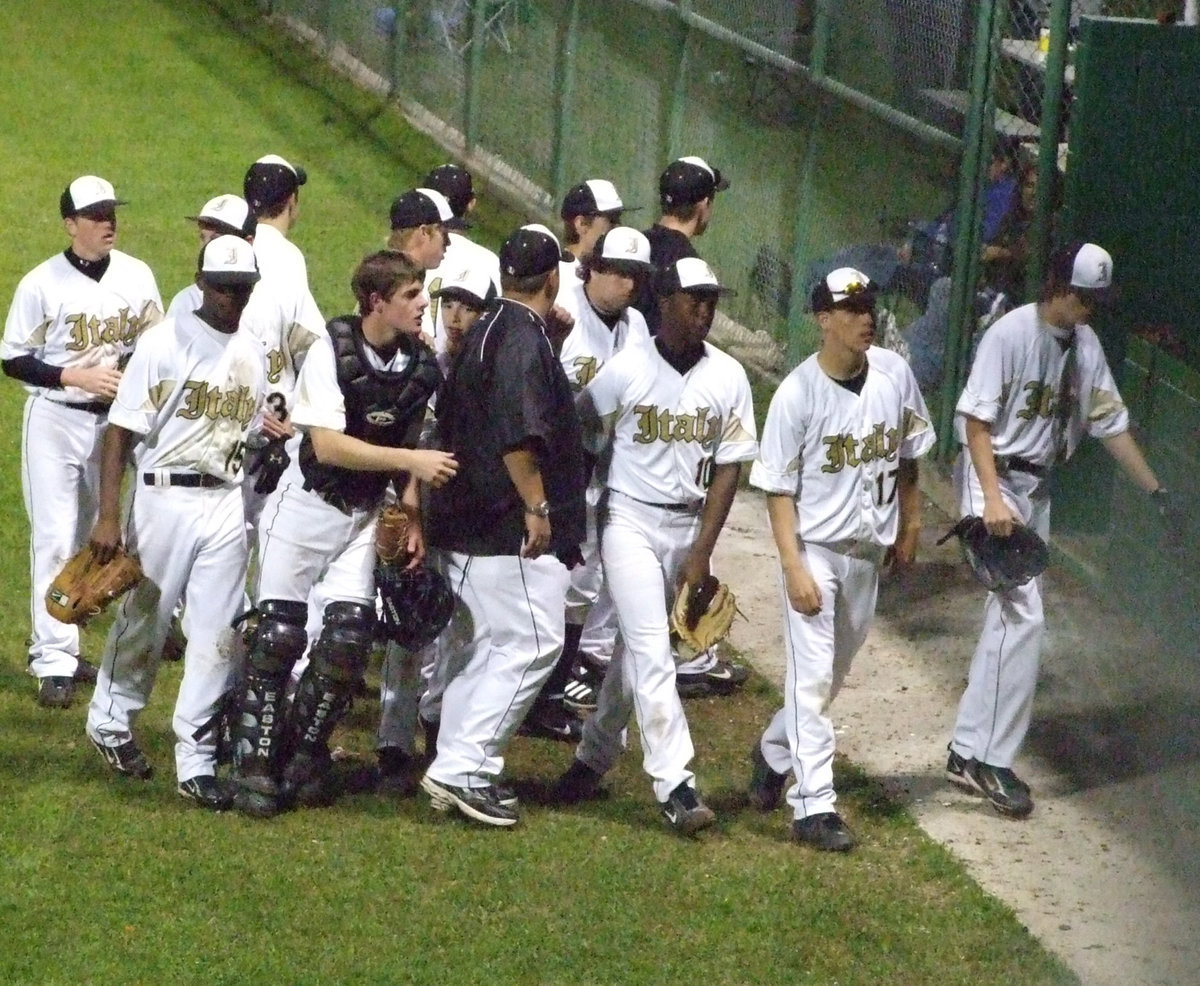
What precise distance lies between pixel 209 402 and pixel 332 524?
0.55 metres

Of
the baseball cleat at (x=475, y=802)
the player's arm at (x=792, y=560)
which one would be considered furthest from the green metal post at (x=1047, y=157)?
the baseball cleat at (x=475, y=802)

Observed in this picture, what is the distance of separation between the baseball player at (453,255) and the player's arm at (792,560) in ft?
5.60

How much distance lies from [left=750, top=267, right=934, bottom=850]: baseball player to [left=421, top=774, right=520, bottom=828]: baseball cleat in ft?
2.98

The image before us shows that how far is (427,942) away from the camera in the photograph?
5293 mm

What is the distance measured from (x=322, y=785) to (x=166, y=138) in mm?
10968

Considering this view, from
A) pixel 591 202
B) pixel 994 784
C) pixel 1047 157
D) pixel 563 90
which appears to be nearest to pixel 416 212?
pixel 591 202

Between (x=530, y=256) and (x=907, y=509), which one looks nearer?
(x=530, y=256)

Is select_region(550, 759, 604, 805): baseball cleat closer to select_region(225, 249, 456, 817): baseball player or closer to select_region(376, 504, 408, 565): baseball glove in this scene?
select_region(225, 249, 456, 817): baseball player

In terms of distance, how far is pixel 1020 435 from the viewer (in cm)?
649

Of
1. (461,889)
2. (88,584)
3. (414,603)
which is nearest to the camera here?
(461,889)

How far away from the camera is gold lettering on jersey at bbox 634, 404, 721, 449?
6.14m

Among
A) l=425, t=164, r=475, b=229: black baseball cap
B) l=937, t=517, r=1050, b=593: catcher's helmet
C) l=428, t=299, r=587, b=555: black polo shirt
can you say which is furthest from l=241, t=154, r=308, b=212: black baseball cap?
l=937, t=517, r=1050, b=593: catcher's helmet

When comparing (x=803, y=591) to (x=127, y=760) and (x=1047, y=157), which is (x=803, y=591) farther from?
(x=1047, y=157)

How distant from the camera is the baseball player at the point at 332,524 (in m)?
5.93
